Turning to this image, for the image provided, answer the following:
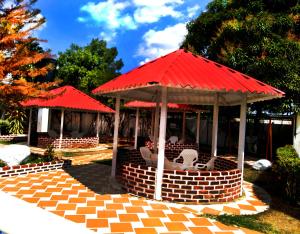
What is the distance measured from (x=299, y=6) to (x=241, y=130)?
1063cm

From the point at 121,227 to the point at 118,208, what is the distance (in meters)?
1.10

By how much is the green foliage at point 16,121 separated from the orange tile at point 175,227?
20676mm

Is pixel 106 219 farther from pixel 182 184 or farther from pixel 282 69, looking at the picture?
pixel 282 69

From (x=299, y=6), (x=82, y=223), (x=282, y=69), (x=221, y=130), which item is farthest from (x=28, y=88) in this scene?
(x=221, y=130)

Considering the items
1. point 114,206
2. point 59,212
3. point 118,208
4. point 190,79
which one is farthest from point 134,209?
point 190,79

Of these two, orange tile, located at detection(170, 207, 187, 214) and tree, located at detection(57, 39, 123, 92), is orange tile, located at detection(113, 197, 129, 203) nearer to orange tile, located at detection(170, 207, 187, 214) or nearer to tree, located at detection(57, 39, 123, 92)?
orange tile, located at detection(170, 207, 187, 214)

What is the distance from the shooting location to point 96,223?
18.3 ft

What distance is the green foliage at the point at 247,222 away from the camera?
5832 mm

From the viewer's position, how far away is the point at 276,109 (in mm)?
15062

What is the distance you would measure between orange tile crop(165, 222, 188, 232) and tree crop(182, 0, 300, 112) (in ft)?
33.8

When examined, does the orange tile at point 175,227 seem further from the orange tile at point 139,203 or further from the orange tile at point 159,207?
the orange tile at point 139,203

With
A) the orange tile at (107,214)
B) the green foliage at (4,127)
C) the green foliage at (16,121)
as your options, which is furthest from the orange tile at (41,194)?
the green foliage at (4,127)

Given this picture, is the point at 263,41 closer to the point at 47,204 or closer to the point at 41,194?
the point at 41,194

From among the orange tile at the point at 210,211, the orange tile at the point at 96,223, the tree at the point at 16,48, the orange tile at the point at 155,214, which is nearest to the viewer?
the orange tile at the point at 96,223
